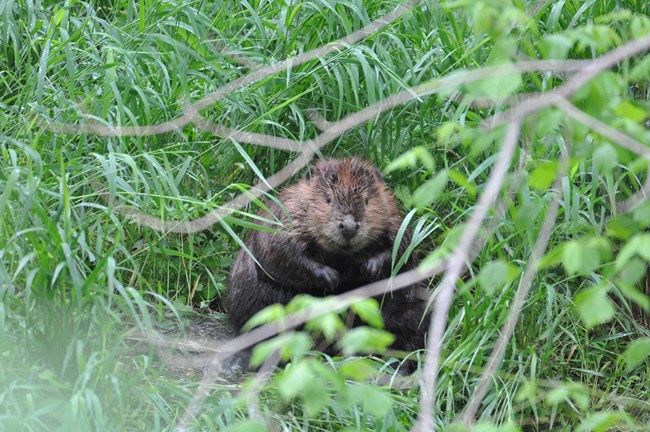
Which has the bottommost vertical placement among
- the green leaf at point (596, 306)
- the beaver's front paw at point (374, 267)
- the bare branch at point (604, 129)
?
the beaver's front paw at point (374, 267)

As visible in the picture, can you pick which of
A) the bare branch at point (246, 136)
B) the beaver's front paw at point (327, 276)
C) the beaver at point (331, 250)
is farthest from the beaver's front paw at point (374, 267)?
the bare branch at point (246, 136)

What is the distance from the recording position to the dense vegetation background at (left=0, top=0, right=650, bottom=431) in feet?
12.5

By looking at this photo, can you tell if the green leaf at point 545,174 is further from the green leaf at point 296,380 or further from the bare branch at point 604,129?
the green leaf at point 296,380

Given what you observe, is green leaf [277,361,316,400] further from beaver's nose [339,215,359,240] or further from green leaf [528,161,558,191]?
beaver's nose [339,215,359,240]

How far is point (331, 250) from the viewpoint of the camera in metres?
5.16

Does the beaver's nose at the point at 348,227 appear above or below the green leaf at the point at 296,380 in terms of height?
below

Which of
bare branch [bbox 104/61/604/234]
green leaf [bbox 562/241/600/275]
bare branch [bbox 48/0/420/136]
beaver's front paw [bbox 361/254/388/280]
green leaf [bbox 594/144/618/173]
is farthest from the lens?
beaver's front paw [bbox 361/254/388/280]

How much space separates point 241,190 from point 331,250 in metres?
0.49

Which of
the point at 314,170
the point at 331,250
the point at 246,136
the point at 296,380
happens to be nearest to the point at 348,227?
the point at 331,250

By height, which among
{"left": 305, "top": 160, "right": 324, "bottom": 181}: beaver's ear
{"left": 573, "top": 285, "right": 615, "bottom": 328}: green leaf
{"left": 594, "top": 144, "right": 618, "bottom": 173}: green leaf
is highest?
{"left": 594, "top": 144, "right": 618, "bottom": 173}: green leaf

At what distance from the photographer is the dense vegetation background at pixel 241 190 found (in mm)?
3795

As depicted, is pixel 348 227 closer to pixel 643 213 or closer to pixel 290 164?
pixel 290 164

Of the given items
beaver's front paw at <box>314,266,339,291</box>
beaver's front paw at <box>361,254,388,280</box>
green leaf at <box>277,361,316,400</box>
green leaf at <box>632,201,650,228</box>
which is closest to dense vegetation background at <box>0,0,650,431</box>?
green leaf at <box>632,201,650,228</box>

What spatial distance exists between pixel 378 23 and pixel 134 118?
4.29 ft
